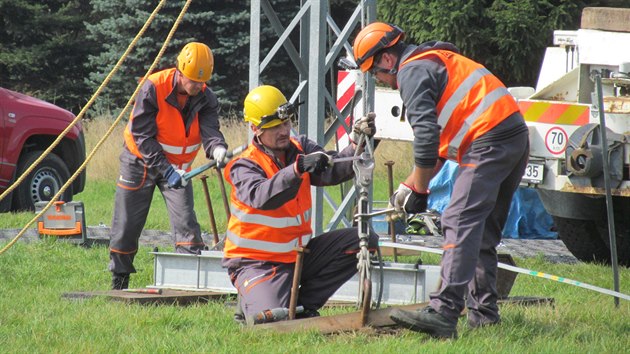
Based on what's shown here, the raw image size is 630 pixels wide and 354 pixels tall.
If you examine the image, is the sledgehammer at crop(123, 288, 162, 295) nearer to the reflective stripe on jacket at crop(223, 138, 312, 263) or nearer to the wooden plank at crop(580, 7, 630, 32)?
the reflective stripe on jacket at crop(223, 138, 312, 263)

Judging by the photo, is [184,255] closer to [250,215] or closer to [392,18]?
[250,215]

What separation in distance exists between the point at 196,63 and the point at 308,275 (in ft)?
8.15

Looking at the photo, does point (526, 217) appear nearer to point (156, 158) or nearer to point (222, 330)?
point (156, 158)

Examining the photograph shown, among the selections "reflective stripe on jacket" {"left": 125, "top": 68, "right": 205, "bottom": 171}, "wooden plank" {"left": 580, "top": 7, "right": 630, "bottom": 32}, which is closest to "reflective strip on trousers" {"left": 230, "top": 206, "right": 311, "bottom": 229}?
"reflective stripe on jacket" {"left": 125, "top": 68, "right": 205, "bottom": 171}

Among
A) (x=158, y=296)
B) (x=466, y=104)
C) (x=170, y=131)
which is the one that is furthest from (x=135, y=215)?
(x=466, y=104)

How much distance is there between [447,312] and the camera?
6.33 metres

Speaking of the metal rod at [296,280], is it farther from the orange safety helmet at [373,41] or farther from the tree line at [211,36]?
the tree line at [211,36]

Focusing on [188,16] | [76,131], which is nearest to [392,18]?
[188,16]

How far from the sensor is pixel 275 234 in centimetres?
684

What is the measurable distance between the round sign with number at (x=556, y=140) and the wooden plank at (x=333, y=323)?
4.17 m

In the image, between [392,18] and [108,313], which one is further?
[392,18]

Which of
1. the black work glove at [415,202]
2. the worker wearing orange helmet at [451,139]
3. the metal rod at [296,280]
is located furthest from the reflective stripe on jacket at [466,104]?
the metal rod at [296,280]

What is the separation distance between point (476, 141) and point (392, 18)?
47.0 ft

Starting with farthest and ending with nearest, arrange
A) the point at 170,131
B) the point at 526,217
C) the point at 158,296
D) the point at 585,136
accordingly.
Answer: the point at 526,217 → the point at 585,136 → the point at 170,131 → the point at 158,296
